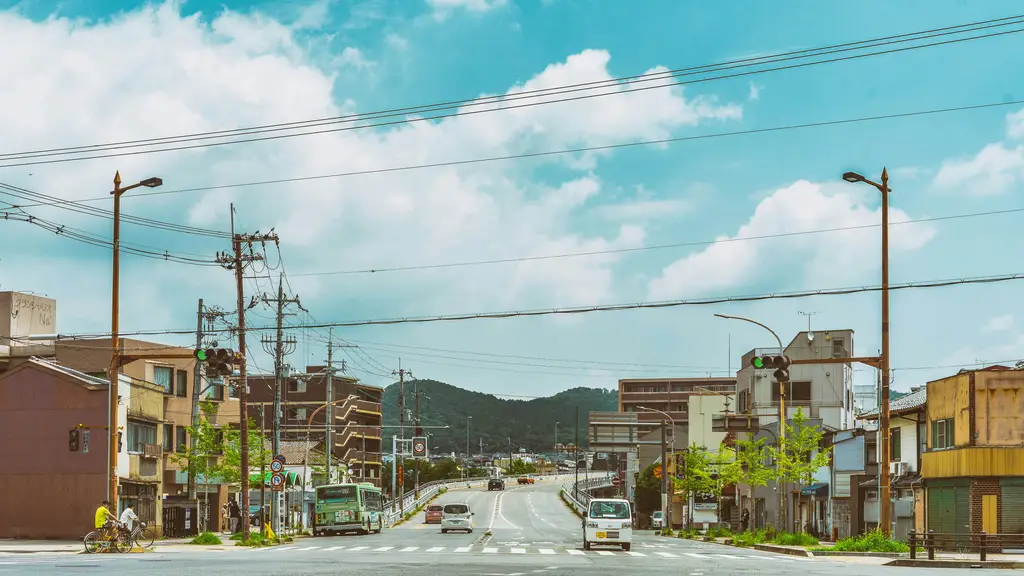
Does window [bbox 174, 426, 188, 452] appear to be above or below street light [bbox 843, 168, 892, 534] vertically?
below

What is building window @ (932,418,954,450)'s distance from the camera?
47.3 metres

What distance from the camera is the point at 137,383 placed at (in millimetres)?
58719

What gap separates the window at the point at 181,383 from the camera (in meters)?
64.8

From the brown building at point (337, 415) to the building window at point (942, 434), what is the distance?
92.7 meters

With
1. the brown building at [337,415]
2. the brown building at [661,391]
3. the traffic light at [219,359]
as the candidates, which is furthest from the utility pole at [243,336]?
the brown building at [661,391]

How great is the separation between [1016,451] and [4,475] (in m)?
45.9

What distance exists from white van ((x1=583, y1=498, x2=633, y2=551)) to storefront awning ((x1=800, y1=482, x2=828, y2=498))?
26.4 m

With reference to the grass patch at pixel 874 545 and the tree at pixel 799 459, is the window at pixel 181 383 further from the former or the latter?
the grass patch at pixel 874 545

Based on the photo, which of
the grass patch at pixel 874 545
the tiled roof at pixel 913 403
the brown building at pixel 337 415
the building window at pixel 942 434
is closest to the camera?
the grass patch at pixel 874 545

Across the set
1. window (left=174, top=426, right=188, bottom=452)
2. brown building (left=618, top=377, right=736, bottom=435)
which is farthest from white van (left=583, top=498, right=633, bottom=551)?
brown building (left=618, top=377, right=736, bottom=435)

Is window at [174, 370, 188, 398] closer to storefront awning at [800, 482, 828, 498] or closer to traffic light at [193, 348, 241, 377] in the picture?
traffic light at [193, 348, 241, 377]

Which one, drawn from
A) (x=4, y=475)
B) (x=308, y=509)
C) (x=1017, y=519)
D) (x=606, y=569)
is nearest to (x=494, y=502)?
(x=308, y=509)

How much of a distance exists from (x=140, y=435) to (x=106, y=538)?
23.2 m

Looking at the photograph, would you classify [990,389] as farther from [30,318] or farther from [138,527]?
[30,318]
